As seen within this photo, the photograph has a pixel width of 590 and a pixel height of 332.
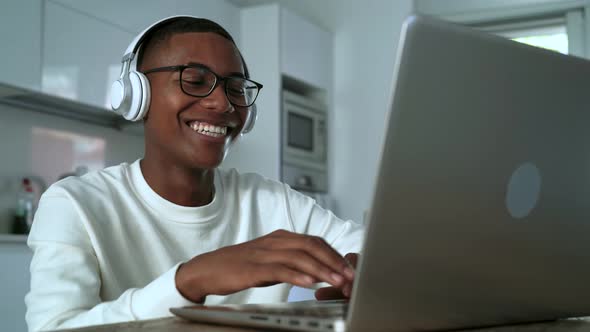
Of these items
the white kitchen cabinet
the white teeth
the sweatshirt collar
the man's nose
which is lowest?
the white kitchen cabinet

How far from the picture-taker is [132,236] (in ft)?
4.16

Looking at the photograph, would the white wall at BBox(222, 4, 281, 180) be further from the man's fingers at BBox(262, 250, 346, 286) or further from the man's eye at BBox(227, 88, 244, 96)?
the man's fingers at BBox(262, 250, 346, 286)

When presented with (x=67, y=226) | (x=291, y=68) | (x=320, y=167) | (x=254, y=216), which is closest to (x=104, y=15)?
(x=291, y=68)

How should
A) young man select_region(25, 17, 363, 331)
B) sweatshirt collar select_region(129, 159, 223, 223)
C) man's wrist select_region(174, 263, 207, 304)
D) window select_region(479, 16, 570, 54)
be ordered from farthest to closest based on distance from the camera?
window select_region(479, 16, 570, 54) < sweatshirt collar select_region(129, 159, 223, 223) < young man select_region(25, 17, 363, 331) < man's wrist select_region(174, 263, 207, 304)

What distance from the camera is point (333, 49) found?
17.0ft

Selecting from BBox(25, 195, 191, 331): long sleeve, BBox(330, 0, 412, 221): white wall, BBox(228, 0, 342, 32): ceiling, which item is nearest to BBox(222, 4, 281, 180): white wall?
BBox(228, 0, 342, 32): ceiling

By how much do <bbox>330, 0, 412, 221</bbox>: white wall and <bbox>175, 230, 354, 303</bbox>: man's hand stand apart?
4050 mm

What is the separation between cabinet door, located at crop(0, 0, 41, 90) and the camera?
2.89 m

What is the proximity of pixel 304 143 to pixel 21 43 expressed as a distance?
219cm

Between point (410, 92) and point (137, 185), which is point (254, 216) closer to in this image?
point (137, 185)

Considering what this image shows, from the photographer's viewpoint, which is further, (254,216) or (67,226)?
(254,216)

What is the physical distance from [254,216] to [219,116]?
25 centimetres

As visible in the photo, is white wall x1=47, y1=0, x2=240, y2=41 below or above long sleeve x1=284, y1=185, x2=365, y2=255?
above

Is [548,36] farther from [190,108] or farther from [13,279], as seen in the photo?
[190,108]
